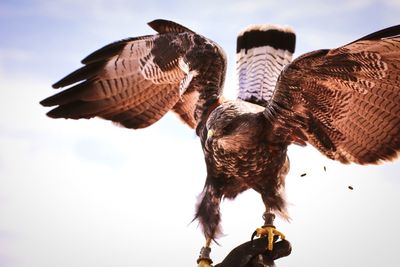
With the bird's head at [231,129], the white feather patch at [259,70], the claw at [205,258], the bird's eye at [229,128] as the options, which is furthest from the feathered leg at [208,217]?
the white feather patch at [259,70]

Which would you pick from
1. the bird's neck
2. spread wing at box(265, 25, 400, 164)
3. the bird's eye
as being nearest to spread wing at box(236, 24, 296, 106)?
the bird's neck

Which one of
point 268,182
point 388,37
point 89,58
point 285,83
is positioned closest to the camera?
point 388,37

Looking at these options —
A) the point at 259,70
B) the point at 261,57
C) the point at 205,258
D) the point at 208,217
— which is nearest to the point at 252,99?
the point at 259,70

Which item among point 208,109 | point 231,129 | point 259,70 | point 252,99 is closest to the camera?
point 231,129

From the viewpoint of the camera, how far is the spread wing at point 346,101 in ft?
16.3

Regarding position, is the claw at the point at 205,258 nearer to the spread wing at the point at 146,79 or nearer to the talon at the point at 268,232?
the talon at the point at 268,232

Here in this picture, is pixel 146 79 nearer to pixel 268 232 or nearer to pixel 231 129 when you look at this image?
pixel 231 129

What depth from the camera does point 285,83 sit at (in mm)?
5273

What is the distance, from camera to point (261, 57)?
652 centimetres

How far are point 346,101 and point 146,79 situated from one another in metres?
2.02

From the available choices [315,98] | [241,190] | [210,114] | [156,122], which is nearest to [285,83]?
[315,98]

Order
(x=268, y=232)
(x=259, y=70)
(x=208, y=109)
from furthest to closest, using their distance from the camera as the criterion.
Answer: (x=259, y=70), (x=208, y=109), (x=268, y=232)

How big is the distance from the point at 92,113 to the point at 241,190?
163 centimetres

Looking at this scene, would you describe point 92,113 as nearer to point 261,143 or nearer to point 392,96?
point 261,143
